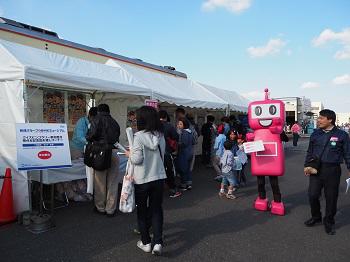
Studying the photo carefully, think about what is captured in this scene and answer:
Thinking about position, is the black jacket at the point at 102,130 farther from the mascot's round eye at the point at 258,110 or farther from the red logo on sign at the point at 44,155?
the mascot's round eye at the point at 258,110

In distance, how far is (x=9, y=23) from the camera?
265 inches

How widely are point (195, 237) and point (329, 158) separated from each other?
1.98 meters

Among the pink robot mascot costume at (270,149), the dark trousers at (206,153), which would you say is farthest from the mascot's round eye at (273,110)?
the dark trousers at (206,153)

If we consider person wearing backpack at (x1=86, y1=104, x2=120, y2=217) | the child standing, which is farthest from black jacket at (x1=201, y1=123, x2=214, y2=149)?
person wearing backpack at (x1=86, y1=104, x2=120, y2=217)

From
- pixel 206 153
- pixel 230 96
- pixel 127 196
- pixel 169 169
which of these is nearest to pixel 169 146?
pixel 169 169

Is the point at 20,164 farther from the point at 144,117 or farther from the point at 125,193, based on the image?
the point at 144,117

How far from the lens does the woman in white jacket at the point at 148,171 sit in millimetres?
3230

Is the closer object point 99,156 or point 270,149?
point 99,156

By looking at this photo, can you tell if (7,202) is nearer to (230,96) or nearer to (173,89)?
(173,89)

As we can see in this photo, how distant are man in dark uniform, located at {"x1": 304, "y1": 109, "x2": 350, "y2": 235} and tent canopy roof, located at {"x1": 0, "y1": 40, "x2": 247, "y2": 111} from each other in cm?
374

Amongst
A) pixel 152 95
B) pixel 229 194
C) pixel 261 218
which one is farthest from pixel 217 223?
pixel 152 95

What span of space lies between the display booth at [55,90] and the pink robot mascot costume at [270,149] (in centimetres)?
278

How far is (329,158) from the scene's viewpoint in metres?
4.06

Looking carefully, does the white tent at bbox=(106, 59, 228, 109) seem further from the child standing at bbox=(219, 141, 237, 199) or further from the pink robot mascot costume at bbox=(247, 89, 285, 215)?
the pink robot mascot costume at bbox=(247, 89, 285, 215)
